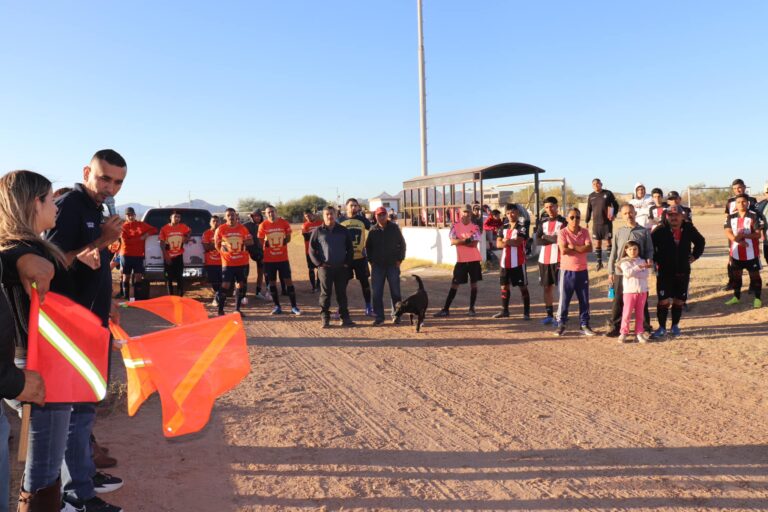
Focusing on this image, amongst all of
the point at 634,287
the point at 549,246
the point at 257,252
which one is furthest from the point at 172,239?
the point at 634,287

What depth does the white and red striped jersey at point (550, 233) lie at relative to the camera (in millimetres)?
9094

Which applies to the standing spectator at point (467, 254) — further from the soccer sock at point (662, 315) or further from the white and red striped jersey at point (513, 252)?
the soccer sock at point (662, 315)

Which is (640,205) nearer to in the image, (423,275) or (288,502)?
(423,275)

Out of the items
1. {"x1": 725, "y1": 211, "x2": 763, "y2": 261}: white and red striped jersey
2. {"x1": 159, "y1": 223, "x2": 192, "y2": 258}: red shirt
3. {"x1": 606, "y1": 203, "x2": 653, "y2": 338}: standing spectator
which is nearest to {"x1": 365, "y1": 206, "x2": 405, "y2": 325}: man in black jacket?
{"x1": 606, "y1": 203, "x2": 653, "y2": 338}: standing spectator

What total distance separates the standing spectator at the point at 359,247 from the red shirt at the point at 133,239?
415 centimetres

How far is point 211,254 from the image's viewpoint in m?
11.5

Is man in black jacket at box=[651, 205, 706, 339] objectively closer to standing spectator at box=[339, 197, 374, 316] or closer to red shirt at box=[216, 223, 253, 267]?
standing spectator at box=[339, 197, 374, 316]

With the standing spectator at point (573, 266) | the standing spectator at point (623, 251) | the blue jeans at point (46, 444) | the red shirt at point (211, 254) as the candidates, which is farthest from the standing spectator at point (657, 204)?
the blue jeans at point (46, 444)

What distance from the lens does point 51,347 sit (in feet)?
9.04

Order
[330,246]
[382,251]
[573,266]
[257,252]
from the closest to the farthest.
→ [573,266] < [330,246] < [382,251] < [257,252]

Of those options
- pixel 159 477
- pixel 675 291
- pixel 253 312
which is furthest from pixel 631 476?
pixel 253 312

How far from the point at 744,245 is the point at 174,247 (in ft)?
34.3

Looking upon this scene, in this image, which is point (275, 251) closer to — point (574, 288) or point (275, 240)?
point (275, 240)

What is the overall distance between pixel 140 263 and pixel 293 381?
6649 millimetres
